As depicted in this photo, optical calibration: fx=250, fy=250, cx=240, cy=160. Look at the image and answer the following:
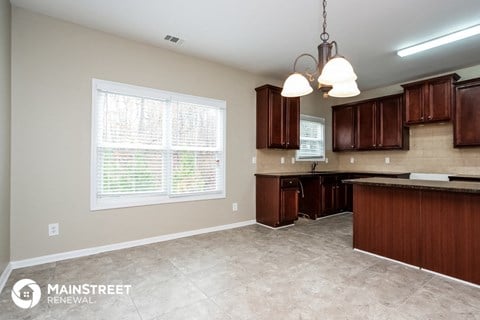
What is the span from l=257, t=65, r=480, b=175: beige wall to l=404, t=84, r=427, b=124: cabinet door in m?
0.49

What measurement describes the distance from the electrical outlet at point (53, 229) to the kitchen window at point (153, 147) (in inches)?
16.6

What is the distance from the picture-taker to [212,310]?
Answer: 190 cm

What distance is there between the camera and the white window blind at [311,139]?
556 centimetres

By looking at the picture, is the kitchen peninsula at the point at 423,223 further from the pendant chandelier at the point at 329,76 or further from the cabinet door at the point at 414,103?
the cabinet door at the point at 414,103

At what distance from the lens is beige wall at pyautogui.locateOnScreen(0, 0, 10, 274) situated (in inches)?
90.6

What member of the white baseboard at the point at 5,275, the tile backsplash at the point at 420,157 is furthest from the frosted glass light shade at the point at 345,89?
the white baseboard at the point at 5,275

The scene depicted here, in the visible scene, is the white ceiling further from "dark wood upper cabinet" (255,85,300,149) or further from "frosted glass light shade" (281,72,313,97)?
"frosted glass light shade" (281,72,313,97)

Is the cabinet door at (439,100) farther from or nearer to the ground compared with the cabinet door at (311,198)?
farther from the ground

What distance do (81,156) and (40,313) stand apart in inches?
66.8

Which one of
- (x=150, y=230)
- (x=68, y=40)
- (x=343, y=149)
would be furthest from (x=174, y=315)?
(x=343, y=149)

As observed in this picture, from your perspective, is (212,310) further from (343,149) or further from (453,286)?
(343,149)

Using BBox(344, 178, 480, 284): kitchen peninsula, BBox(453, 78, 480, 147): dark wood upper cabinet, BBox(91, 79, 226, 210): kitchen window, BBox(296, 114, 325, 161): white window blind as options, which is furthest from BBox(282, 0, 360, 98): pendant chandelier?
BBox(296, 114, 325, 161): white window blind

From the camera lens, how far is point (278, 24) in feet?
9.84

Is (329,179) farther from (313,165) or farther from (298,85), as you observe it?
(298,85)
